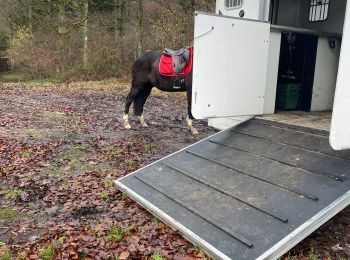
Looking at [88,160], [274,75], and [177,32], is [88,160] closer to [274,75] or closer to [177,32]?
[274,75]

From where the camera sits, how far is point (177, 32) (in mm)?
17922

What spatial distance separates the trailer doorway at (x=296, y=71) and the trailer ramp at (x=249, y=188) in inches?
57.0

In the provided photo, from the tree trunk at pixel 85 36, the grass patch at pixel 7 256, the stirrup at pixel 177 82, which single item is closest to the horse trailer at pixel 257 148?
the stirrup at pixel 177 82

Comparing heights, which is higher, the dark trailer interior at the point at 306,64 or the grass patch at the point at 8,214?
the dark trailer interior at the point at 306,64

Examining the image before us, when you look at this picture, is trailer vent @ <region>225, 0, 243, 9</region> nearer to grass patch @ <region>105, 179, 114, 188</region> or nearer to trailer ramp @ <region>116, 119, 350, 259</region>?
trailer ramp @ <region>116, 119, 350, 259</region>

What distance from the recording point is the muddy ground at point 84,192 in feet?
10.5

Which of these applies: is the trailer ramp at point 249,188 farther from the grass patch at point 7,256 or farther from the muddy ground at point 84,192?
the grass patch at point 7,256

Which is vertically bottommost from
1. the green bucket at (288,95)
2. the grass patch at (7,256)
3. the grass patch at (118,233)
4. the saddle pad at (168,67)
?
the grass patch at (7,256)

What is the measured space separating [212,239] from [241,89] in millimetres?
2607

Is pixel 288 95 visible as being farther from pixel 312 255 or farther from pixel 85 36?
pixel 85 36

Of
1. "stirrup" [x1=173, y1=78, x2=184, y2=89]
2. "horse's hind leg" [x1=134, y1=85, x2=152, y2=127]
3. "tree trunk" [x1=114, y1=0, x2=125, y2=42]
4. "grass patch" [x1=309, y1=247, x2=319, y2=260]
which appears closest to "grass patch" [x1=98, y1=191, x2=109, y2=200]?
"grass patch" [x1=309, y1=247, x2=319, y2=260]

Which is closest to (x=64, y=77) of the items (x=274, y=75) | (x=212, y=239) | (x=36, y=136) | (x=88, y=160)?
(x=36, y=136)

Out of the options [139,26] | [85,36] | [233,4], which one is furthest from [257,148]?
[85,36]

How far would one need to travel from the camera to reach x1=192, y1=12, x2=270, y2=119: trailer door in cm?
457
